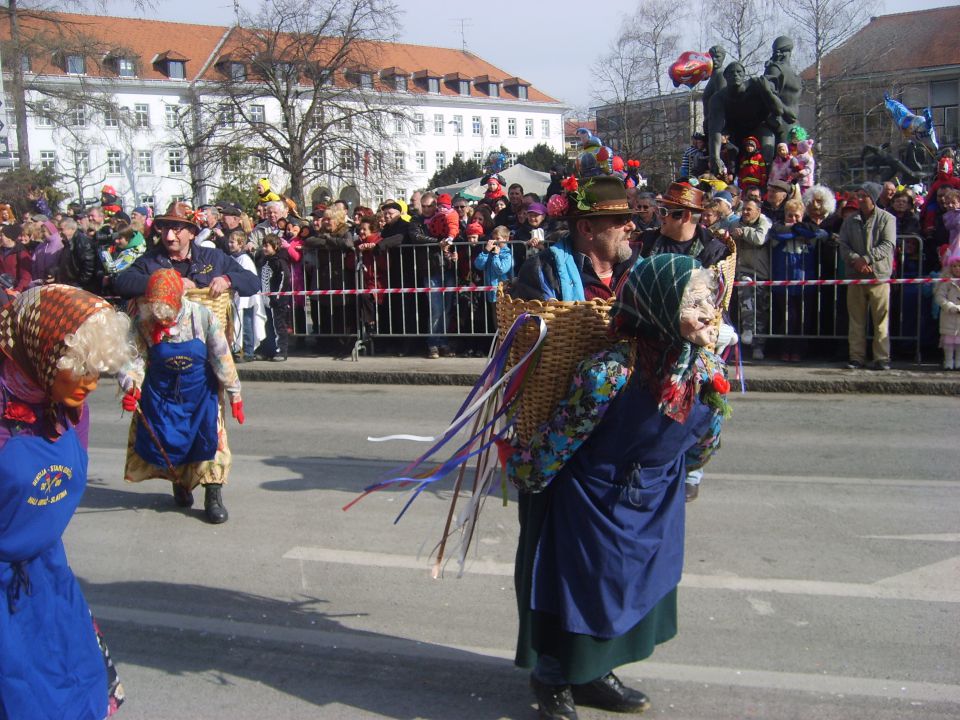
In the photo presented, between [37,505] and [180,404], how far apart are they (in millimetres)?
3545

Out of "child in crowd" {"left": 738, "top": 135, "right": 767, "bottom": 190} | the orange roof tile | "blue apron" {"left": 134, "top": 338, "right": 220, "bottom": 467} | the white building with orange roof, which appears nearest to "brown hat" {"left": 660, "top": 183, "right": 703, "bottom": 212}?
"blue apron" {"left": 134, "top": 338, "right": 220, "bottom": 467}

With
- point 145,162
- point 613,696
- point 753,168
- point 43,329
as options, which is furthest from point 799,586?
point 145,162

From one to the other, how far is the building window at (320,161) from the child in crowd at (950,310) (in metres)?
39.6

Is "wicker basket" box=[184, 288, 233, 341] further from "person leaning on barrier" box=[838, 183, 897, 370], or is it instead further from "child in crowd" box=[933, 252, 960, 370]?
"child in crowd" box=[933, 252, 960, 370]

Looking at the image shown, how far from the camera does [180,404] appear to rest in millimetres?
6094

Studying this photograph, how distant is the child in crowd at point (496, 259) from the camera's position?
12.2 meters

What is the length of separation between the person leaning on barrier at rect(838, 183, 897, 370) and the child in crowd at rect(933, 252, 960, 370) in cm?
53

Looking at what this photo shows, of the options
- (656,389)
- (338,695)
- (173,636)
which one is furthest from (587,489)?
(173,636)

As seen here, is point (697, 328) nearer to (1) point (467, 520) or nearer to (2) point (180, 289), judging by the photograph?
(1) point (467, 520)

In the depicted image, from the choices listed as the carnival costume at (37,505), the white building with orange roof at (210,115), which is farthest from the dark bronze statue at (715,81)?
the carnival costume at (37,505)

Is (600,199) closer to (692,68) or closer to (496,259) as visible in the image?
(496,259)

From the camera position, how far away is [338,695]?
3912 mm

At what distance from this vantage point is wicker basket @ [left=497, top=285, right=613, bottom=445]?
342cm

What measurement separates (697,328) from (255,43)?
47.5 meters
